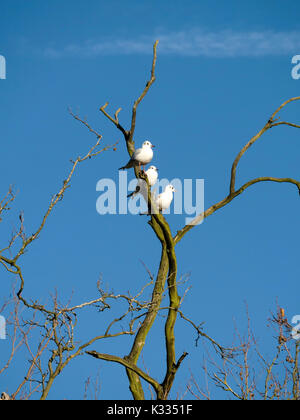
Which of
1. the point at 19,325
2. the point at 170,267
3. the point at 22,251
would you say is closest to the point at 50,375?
the point at 19,325

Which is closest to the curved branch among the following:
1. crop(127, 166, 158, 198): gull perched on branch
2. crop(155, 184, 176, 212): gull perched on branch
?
crop(127, 166, 158, 198): gull perched on branch

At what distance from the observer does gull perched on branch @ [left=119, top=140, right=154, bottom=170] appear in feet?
32.9

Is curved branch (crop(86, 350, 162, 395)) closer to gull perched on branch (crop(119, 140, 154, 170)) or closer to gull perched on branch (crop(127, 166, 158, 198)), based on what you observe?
gull perched on branch (crop(127, 166, 158, 198))

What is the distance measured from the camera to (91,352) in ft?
24.6

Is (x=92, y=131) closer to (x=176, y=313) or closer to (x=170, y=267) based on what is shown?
(x=170, y=267)

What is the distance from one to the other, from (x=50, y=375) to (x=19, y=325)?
97 centimetres

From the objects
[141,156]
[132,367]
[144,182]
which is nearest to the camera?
[132,367]

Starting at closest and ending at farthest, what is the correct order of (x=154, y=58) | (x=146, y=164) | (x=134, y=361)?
(x=134, y=361), (x=154, y=58), (x=146, y=164)

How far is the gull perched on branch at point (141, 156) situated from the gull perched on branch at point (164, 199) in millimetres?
678

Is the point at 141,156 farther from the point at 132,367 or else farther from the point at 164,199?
the point at 132,367

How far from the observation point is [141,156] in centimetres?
1016

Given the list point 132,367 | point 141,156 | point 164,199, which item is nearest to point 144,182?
point 141,156

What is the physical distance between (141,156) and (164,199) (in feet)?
3.24
